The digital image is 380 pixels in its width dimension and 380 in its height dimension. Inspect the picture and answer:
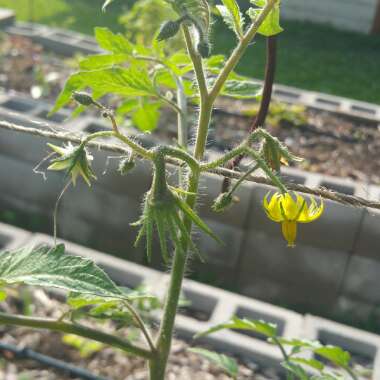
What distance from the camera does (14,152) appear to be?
232 cm

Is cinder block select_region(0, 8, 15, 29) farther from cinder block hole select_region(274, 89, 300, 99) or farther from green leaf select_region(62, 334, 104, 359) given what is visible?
green leaf select_region(62, 334, 104, 359)

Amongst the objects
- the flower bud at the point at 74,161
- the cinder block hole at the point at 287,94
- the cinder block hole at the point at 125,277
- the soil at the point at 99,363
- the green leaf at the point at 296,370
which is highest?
the flower bud at the point at 74,161

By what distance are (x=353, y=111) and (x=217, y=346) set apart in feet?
5.52

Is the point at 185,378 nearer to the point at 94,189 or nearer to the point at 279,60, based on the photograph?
the point at 94,189

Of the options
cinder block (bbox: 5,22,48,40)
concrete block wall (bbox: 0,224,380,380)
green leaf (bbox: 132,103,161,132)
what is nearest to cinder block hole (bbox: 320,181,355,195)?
concrete block wall (bbox: 0,224,380,380)

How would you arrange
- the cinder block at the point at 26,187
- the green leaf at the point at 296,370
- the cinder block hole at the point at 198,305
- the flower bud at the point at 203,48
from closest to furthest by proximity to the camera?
the flower bud at the point at 203,48 → the green leaf at the point at 296,370 → the cinder block hole at the point at 198,305 → the cinder block at the point at 26,187

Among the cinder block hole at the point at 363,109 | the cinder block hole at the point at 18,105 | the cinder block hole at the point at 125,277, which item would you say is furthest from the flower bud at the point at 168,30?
the cinder block hole at the point at 363,109

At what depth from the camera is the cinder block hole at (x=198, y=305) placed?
5.89ft

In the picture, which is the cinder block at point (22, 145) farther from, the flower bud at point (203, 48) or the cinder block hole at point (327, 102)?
the flower bud at point (203, 48)

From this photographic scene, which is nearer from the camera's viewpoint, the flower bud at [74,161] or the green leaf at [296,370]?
the flower bud at [74,161]

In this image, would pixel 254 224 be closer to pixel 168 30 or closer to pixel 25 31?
pixel 168 30

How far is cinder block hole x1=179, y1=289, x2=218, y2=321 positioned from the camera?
5.89ft

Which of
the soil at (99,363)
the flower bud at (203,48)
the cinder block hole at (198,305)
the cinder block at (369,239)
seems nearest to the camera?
the flower bud at (203,48)

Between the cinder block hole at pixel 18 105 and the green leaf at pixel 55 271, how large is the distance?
1.89m
